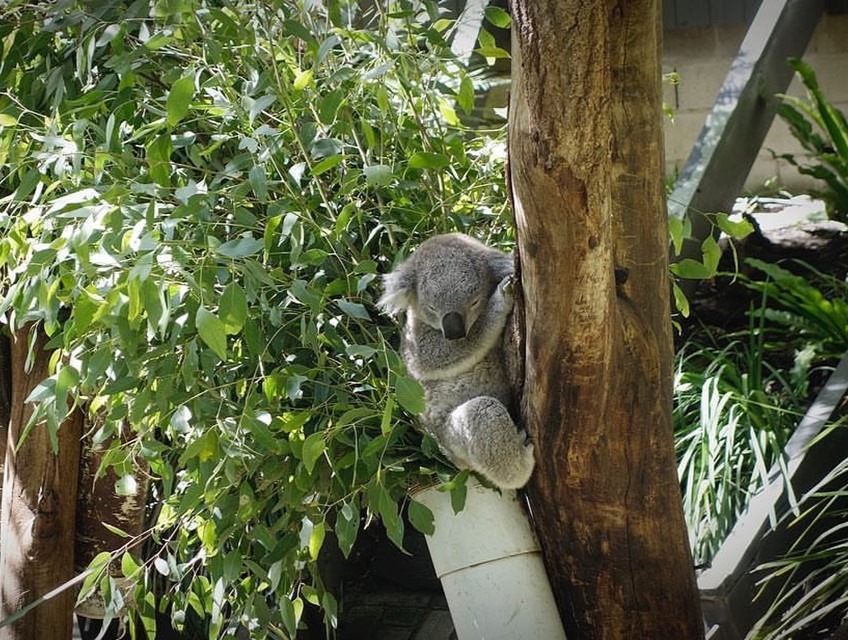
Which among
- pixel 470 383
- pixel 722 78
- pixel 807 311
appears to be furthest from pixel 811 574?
pixel 722 78

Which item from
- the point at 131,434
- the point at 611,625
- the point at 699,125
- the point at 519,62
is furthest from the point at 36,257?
the point at 699,125

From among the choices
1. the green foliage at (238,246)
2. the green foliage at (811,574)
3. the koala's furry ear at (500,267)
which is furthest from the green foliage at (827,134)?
the koala's furry ear at (500,267)

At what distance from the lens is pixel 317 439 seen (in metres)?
2.58

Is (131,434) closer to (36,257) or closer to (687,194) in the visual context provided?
(36,257)

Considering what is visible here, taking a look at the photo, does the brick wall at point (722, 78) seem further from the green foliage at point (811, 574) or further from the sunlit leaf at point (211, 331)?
the sunlit leaf at point (211, 331)

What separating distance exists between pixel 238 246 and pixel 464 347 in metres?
0.87

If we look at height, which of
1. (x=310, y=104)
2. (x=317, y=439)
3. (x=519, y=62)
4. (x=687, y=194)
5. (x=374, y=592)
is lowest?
(x=374, y=592)

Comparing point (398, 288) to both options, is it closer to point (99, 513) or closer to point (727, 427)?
point (727, 427)

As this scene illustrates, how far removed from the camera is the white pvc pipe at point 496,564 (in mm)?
2984

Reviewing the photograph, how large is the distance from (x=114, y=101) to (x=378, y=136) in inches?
29.8

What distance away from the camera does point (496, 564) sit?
3.02m

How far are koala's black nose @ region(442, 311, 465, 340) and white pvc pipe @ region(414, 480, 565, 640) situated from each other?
1.34 feet

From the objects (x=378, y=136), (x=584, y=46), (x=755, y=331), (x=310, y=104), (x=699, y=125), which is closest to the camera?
(x=584, y=46)

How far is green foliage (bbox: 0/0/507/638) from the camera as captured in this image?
8.37ft
